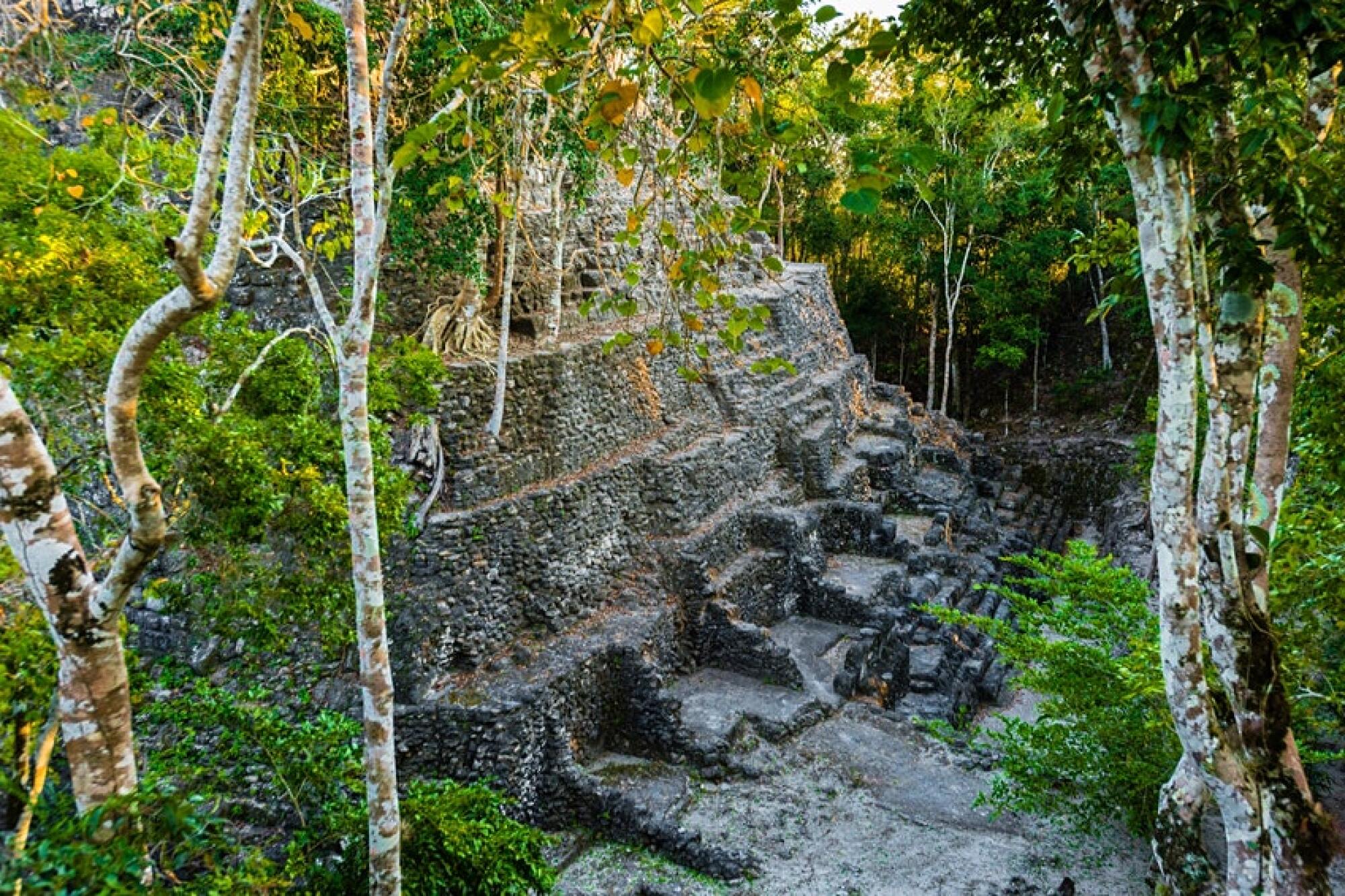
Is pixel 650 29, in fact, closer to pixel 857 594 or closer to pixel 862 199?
pixel 862 199

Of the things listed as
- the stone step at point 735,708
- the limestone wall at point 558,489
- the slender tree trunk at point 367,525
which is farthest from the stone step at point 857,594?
the slender tree trunk at point 367,525

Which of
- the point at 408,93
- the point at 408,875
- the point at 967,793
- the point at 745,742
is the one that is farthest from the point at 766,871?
the point at 408,93

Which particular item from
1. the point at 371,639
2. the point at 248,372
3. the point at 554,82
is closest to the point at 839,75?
the point at 554,82

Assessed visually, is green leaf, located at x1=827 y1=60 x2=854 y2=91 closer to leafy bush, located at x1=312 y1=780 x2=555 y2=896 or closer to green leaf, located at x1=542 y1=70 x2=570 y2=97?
green leaf, located at x1=542 y1=70 x2=570 y2=97

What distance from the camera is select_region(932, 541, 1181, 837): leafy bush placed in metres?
7.05

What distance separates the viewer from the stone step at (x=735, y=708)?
999cm

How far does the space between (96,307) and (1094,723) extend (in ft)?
26.9

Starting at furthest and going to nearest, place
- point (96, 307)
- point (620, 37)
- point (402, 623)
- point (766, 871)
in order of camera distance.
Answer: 1. point (402, 623)
2. point (766, 871)
3. point (96, 307)
4. point (620, 37)

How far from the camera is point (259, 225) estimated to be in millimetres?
6969

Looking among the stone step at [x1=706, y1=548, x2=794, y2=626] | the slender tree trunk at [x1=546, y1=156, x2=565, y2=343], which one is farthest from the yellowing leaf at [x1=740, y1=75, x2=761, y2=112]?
the stone step at [x1=706, y1=548, x2=794, y2=626]

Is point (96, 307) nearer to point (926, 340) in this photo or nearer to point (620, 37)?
point (620, 37)

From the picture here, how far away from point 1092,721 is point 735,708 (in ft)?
14.3

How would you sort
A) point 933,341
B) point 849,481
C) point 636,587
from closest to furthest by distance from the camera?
1. point 636,587
2. point 849,481
3. point 933,341

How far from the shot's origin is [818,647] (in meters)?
12.4
